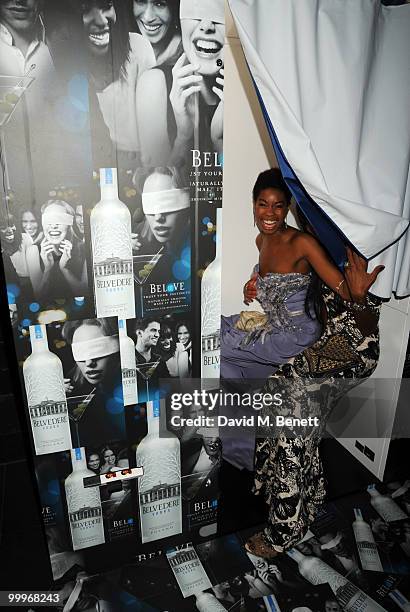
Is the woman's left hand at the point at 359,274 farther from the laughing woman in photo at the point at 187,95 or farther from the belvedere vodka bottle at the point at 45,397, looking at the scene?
the belvedere vodka bottle at the point at 45,397

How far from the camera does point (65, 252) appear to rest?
1.36 metres

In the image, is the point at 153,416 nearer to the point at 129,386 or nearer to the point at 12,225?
the point at 129,386

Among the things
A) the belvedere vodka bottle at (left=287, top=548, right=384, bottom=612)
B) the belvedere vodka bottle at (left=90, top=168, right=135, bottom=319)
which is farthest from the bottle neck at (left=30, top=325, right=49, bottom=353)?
the belvedere vodka bottle at (left=287, top=548, right=384, bottom=612)

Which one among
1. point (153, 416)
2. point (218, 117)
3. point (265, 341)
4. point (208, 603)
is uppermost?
point (218, 117)

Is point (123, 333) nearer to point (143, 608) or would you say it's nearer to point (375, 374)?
point (143, 608)

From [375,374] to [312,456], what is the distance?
549 mm

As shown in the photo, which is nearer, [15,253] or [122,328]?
[15,253]

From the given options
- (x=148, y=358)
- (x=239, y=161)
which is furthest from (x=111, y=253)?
(x=239, y=161)

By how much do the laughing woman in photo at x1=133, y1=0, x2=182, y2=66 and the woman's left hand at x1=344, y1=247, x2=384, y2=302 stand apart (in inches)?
31.4

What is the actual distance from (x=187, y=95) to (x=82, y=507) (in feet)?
4.42

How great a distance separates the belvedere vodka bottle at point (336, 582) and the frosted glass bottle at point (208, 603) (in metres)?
0.32

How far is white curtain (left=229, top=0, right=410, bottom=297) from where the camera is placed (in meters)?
1.29

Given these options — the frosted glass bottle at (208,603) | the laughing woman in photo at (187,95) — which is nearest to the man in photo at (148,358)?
the laughing woman in photo at (187,95)

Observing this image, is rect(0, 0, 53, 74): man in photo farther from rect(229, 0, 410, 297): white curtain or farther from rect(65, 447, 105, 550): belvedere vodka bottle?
rect(65, 447, 105, 550): belvedere vodka bottle
